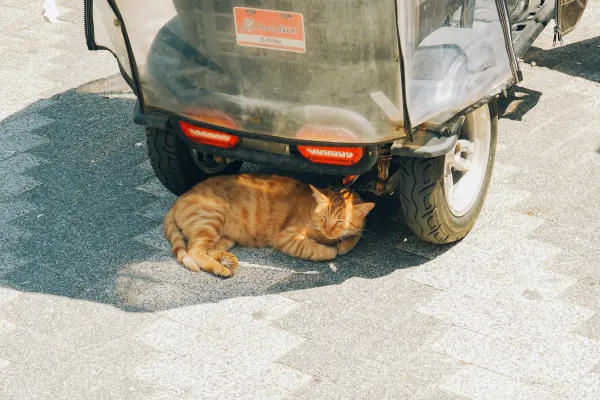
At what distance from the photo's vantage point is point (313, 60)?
438 cm

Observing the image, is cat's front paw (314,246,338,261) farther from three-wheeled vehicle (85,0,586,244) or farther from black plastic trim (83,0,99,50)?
black plastic trim (83,0,99,50)

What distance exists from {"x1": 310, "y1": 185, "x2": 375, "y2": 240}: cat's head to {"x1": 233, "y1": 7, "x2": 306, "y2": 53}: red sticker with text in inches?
43.1

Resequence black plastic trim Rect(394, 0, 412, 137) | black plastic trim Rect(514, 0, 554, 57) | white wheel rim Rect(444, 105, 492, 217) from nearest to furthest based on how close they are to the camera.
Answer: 1. black plastic trim Rect(394, 0, 412, 137)
2. white wheel rim Rect(444, 105, 492, 217)
3. black plastic trim Rect(514, 0, 554, 57)

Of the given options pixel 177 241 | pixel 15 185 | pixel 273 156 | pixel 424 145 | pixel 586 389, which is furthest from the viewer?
pixel 15 185

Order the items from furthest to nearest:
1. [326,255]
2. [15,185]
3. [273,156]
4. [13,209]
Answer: [15,185] < [13,209] < [326,255] < [273,156]

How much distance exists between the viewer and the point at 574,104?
6.92 metres

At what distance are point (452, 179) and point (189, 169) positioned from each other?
1.57 m

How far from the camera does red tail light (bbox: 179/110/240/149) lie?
4766mm

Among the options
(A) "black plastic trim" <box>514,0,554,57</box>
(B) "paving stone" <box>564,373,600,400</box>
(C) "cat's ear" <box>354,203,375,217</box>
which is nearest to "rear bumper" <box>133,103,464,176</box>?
(C) "cat's ear" <box>354,203,375,217</box>

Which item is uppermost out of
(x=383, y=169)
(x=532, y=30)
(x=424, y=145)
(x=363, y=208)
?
(x=424, y=145)

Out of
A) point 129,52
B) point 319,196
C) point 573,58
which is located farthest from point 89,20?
point 573,58

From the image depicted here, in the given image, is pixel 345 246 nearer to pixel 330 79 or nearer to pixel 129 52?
pixel 330 79

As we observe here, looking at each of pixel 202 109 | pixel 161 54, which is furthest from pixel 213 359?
pixel 161 54

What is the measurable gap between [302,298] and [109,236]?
1360 millimetres
